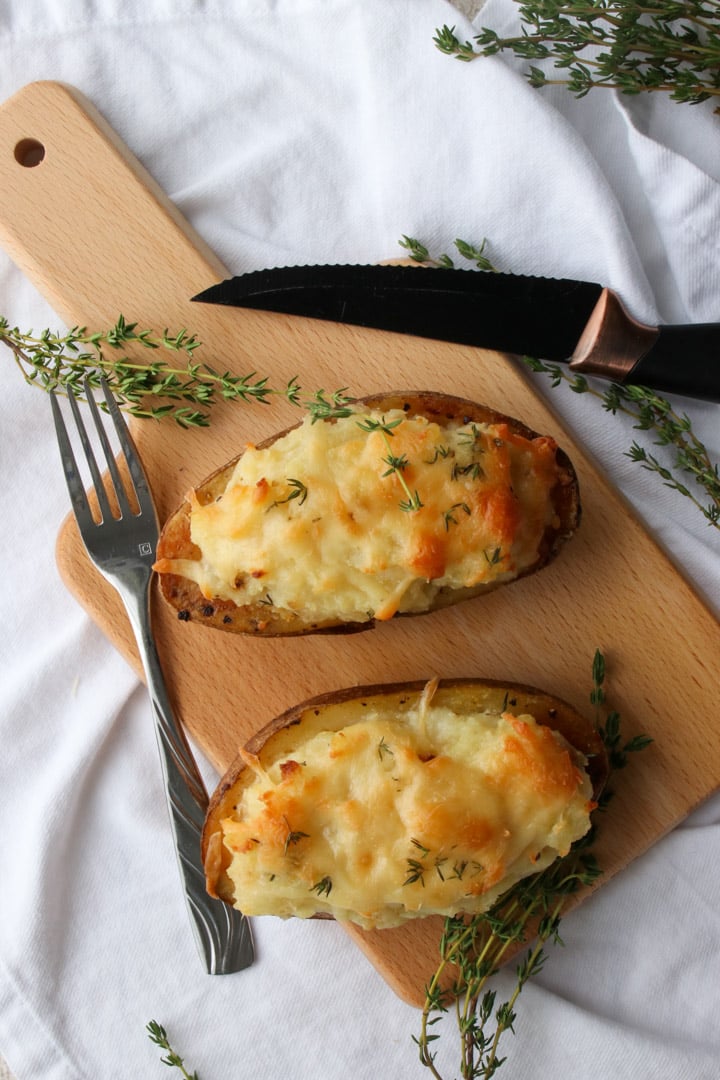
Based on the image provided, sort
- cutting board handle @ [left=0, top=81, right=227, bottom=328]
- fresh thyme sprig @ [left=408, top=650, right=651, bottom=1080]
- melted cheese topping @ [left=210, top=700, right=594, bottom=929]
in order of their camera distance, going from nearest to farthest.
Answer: melted cheese topping @ [left=210, top=700, right=594, bottom=929]
fresh thyme sprig @ [left=408, top=650, right=651, bottom=1080]
cutting board handle @ [left=0, top=81, right=227, bottom=328]

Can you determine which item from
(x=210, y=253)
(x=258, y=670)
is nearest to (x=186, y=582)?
(x=258, y=670)

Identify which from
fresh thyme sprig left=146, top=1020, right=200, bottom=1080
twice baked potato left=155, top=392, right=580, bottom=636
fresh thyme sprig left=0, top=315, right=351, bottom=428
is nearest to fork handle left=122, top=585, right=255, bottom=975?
fresh thyme sprig left=146, top=1020, right=200, bottom=1080

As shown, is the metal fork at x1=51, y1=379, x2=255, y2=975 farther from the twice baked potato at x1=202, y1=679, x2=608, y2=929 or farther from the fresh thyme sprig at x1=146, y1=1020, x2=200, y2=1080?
the twice baked potato at x1=202, y1=679, x2=608, y2=929

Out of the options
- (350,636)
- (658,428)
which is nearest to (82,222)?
(350,636)

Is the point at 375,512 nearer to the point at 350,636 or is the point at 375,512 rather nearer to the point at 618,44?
the point at 350,636

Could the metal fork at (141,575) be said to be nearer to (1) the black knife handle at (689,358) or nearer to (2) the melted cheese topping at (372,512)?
(2) the melted cheese topping at (372,512)

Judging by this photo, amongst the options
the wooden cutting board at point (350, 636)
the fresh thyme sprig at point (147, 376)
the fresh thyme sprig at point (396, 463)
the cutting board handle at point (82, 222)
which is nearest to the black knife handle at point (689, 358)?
the wooden cutting board at point (350, 636)

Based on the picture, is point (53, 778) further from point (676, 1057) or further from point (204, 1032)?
point (676, 1057)
